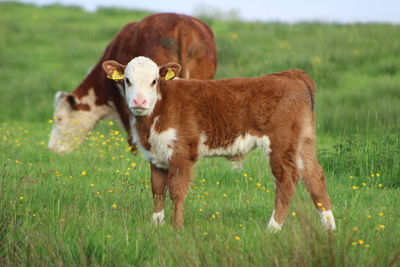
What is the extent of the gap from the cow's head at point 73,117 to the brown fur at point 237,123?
483 cm

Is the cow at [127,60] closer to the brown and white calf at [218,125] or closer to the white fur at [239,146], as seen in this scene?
the brown and white calf at [218,125]

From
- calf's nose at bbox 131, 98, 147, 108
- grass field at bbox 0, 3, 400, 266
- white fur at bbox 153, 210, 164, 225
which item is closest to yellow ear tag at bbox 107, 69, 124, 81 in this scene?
calf's nose at bbox 131, 98, 147, 108

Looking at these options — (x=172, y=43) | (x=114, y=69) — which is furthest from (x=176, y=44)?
(x=114, y=69)

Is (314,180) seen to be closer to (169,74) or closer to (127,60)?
(169,74)

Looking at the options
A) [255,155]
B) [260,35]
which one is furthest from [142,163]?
[260,35]

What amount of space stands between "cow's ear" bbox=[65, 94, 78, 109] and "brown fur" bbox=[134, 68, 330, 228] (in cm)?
488

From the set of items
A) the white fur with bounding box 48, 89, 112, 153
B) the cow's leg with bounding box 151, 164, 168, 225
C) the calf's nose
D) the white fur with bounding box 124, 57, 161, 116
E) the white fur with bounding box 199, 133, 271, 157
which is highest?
the white fur with bounding box 124, 57, 161, 116

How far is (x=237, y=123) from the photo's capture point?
5.36 m

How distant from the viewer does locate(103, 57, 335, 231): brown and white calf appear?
5.26 meters

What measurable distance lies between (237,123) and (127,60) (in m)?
4.01

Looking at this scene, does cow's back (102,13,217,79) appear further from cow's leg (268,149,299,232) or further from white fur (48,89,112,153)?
cow's leg (268,149,299,232)

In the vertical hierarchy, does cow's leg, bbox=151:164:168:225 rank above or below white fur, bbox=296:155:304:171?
below

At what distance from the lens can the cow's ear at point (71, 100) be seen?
10.0 metres

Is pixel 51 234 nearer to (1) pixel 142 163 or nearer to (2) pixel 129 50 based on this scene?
(1) pixel 142 163
